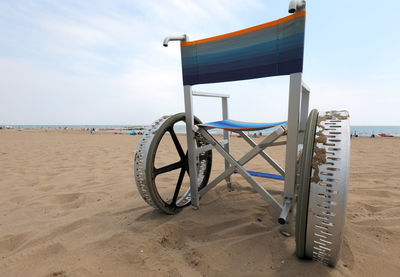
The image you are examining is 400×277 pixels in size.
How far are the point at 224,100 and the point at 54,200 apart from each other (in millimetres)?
2248

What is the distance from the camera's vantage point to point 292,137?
1505mm

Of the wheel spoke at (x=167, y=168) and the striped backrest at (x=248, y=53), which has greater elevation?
the striped backrest at (x=248, y=53)

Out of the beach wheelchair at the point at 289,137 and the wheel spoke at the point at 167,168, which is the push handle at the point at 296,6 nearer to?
the beach wheelchair at the point at 289,137

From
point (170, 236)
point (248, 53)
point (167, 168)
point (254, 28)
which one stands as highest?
point (254, 28)

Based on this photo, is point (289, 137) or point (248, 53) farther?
point (248, 53)

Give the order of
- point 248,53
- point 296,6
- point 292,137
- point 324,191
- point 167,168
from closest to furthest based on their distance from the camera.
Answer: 1. point 324,191
2. point 296,6
3. point 292,137
4. point 248,53
5. point 167,168

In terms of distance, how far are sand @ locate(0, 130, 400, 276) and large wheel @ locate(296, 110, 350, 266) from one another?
18cm

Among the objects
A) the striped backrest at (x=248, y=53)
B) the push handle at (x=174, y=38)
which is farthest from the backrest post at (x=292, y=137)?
the push handle at (x=174, y=38)

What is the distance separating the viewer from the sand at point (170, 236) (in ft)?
4.03

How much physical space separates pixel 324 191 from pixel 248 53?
1101 mm

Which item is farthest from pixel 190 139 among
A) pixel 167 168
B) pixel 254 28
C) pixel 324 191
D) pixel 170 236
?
pixel 324 191

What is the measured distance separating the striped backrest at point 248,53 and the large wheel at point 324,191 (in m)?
0.57

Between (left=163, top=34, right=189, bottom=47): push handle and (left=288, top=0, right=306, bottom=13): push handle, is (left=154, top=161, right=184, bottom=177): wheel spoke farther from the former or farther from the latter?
(left=288, top=0, right=306, bottom=13): push handle

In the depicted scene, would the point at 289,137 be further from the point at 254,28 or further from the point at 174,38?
the point at 174,38
